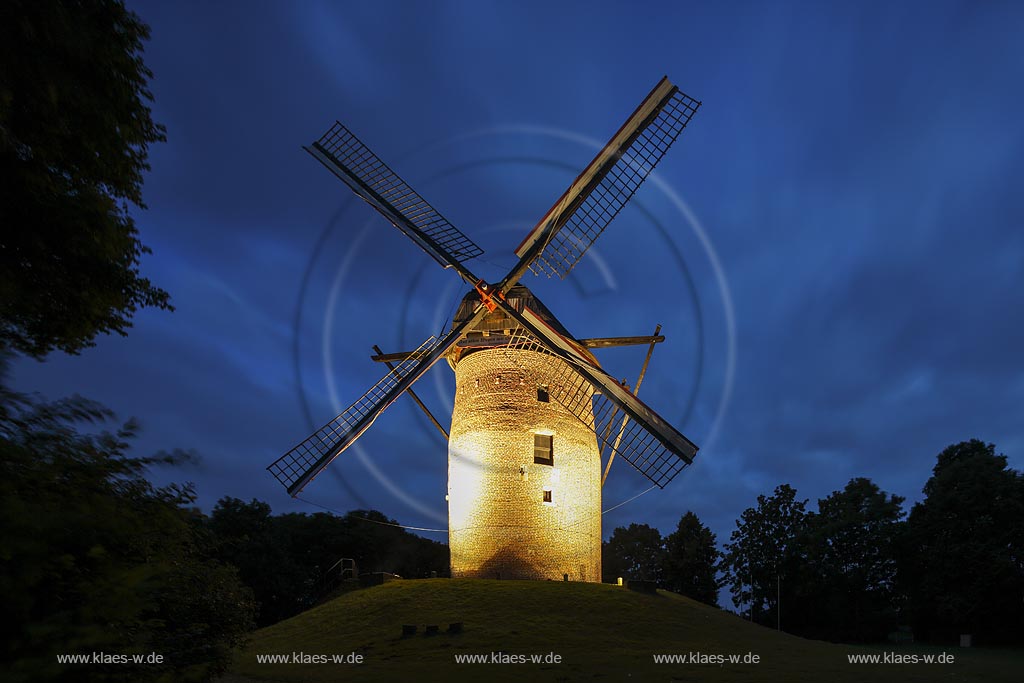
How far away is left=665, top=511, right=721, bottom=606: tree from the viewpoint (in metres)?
54.0

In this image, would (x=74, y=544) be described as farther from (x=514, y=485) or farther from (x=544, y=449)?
(x=544, y=449)

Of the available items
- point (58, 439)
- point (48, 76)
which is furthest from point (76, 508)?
point (48, 76)

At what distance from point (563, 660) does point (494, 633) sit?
3.34 m

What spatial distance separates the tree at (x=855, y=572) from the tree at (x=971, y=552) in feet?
7.30

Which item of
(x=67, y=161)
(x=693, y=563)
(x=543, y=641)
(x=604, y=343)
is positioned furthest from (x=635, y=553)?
(x=67, y=161)

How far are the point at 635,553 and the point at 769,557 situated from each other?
586 inches

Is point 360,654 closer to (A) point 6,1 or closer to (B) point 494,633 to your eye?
(B) point 494,633

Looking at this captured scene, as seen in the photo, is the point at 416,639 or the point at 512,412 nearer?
the point at 416,639

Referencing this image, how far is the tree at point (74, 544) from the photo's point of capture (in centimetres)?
449

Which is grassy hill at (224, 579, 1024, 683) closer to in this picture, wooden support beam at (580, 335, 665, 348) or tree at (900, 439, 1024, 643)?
wooden support beam at (580, 335, 665, 348)

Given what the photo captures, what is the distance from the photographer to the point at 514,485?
29.9 meters

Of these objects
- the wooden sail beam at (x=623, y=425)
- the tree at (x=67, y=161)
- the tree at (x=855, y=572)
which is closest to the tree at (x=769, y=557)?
the tree at (x=855, y=572)

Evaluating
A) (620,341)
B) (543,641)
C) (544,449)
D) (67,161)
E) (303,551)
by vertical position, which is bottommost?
(543,641)

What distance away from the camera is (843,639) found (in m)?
47.1
